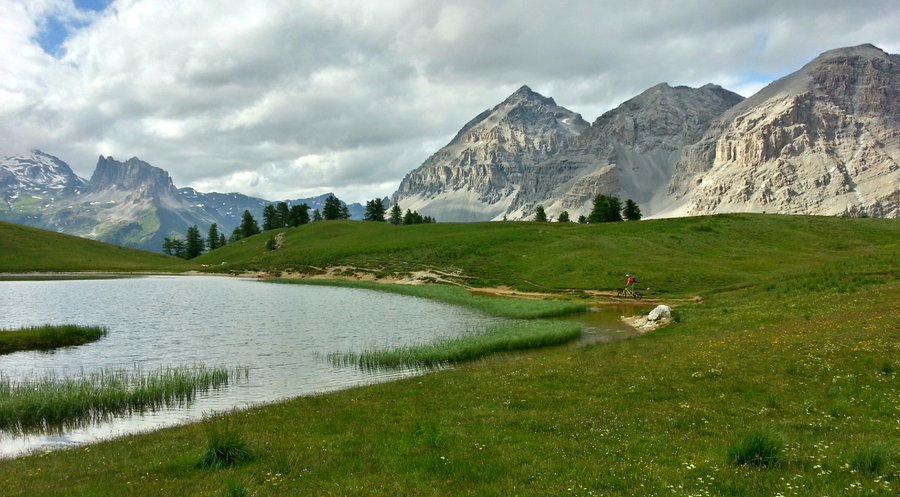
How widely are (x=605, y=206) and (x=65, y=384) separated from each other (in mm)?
155749

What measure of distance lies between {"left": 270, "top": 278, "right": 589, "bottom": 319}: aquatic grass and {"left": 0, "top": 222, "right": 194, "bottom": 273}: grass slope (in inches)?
3369

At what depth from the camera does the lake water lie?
26375mm

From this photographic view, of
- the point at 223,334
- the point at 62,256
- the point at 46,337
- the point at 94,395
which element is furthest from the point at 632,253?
the point at 62,256

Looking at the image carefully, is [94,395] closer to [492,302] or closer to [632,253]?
[492,302]

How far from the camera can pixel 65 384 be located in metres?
26.1

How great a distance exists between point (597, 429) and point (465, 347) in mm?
20753

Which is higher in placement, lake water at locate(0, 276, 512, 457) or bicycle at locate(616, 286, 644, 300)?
lake water at locate(0, 276, 512, 457)

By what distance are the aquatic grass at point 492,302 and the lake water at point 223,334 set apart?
2.97 metres

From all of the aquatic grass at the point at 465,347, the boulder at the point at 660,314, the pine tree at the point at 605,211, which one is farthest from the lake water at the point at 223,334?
the pine tree at the point at 605,211

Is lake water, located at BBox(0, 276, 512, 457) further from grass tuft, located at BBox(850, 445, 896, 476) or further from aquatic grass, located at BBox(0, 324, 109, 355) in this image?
grass tuft, located at BBox(850, 445, 896, 476)

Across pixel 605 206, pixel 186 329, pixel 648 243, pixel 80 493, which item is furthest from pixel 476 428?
pixel 605 206

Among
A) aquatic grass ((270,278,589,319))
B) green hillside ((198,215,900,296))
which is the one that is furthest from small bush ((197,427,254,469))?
green hillside ((198,215,900,296))

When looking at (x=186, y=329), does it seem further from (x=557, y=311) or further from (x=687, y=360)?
(x=687, y=360)

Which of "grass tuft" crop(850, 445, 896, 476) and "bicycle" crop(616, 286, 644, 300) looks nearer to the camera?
"grass tuft" crop(850, 445, 896, 476)
